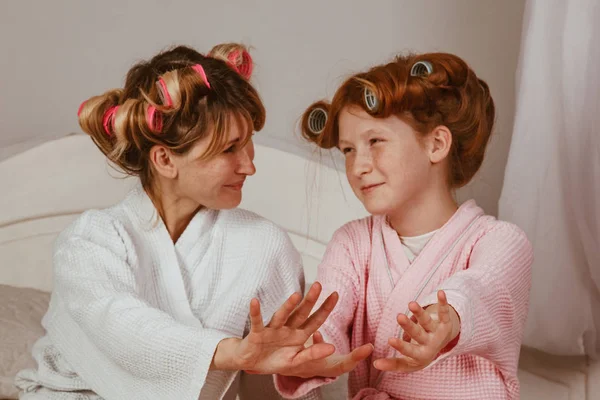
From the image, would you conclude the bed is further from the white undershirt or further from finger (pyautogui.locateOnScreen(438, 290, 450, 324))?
finger (pyautogui.locateOnScreen(438, 290, 450, 324))

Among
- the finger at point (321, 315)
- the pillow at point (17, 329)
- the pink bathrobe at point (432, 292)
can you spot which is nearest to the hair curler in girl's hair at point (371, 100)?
the pink bathrobe at point (432, 292)

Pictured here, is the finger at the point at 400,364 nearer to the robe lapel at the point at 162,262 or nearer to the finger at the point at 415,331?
the finger at the point at 415,331

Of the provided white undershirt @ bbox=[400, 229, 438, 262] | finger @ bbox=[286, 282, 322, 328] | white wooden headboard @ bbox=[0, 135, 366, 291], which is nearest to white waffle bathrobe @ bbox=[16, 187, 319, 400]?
finger @ bbox=[286, 282, 322, 328]

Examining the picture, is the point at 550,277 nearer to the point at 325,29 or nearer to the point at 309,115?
the point at 309,115

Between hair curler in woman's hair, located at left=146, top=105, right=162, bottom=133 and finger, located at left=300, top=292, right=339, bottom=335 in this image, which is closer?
finger, located at left=300, top=292, right=339, bottom=335

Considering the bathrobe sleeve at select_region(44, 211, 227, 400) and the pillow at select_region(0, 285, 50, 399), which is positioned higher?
the bathrobe sleeve at select_region(44, 211, 227, 400)

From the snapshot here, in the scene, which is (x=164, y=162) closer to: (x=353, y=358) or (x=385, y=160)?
(x=385, y=160)

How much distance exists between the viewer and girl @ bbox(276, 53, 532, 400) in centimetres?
135

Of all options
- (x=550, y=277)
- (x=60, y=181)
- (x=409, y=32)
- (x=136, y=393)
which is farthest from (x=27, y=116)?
(x=550, y=277)

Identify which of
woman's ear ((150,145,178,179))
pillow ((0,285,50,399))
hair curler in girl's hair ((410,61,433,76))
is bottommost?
pillow ((0,285,50,399))

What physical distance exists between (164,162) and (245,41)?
33.7 inches

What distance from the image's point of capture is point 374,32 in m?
2.18

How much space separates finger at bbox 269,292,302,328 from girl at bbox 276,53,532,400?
170 millimetres

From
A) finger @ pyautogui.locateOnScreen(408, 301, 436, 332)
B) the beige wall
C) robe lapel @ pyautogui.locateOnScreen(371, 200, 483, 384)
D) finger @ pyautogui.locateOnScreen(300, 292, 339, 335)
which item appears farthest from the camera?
the beige wall
